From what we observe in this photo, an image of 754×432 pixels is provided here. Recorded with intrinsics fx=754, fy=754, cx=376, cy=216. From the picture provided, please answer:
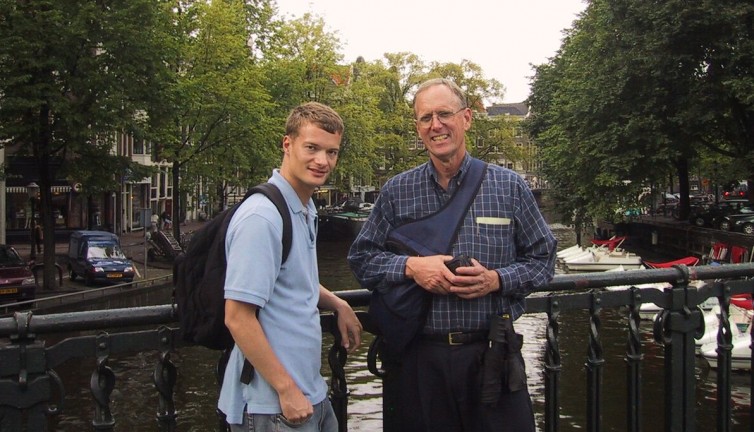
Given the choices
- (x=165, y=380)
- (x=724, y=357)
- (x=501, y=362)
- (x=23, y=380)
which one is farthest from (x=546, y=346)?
(x=23, y=380)

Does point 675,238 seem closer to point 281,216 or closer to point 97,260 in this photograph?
point 97,260

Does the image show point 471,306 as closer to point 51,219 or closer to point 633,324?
Answer: point 633,324

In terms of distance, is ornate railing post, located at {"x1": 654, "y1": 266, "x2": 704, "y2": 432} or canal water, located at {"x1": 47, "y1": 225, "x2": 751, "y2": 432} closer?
ornate railing post, located at {"x1": 654, "y1": 266, "x2": 704, "y2": 432}

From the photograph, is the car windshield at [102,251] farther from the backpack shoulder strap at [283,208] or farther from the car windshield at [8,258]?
the backpack shoulder strap at [283,208]

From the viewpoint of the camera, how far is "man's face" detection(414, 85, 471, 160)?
10.2 feet

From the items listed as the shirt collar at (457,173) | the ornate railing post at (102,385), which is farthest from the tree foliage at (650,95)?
the ornate railing post at (102,385)

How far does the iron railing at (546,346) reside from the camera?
99.5 inches

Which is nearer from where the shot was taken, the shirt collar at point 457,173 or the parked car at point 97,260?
the shirt collar at point 457,173

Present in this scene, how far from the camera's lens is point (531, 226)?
3.05 meters

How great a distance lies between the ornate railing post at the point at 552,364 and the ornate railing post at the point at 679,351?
68 cm

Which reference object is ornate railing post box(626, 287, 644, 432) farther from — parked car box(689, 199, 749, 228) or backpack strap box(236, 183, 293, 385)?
parked car box(689, 199, 749, 228)

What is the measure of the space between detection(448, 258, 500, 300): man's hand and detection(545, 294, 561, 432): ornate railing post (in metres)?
0.67

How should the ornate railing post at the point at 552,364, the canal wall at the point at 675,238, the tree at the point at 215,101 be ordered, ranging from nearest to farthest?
the ornate railing post at the point at 552,364 < the tree at the point at 215,101 < the canal wall at the point at 675,238

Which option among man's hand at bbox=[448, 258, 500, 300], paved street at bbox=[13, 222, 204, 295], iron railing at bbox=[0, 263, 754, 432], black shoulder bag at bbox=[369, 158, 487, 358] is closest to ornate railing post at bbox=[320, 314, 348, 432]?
iron railing at bbox=[0, 263, 754, 432]
